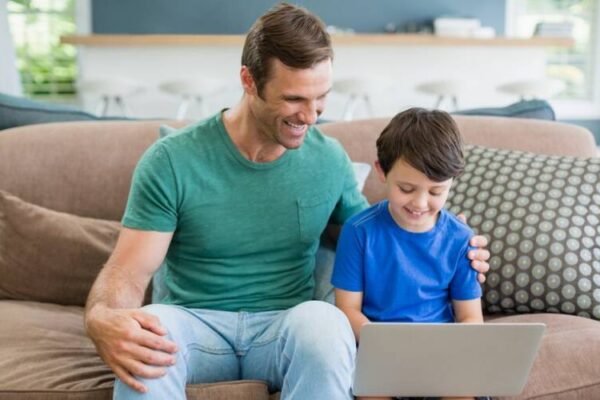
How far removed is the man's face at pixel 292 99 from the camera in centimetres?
170

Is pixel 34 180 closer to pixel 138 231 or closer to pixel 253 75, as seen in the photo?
pixel 138 231

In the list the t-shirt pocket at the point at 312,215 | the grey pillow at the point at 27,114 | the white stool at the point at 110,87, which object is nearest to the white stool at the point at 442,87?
the white stool at the point at 110,87

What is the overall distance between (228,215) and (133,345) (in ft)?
1.42

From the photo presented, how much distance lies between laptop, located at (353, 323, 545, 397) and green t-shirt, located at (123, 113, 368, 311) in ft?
1.28

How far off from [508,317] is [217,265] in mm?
684

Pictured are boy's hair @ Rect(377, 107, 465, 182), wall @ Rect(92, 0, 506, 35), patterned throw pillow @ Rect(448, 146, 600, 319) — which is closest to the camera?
boy's hair @ Rect(377, 107, 465, 182)

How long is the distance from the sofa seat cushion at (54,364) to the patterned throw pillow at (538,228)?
680mm

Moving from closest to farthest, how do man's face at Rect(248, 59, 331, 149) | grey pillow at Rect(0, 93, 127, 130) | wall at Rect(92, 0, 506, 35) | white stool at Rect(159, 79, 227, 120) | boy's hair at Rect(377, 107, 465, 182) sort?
boy's hair at Rect(377, 107, 465, 182) < man's face at Rect(248, 59, 331, 149) < grey pillow at Rect(0, 93, 127, 130) < white stool at Rect(159, 79, 227, 120) < wall at Rect(92, 0, 506, 35)

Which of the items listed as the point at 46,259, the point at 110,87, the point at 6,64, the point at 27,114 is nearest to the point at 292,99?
the point at 46,259

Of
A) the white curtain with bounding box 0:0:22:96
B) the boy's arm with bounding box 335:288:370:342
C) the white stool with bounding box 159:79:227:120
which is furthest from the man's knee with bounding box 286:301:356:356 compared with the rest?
the white curtain with bounding box 0:0:22:96

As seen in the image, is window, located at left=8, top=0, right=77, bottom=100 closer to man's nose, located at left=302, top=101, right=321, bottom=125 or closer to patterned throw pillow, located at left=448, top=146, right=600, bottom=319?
patterned throw pillow, located at left=448, top=146, right=600, bottom=319

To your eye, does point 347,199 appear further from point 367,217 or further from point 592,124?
point 592,124

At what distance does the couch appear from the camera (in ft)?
5.48

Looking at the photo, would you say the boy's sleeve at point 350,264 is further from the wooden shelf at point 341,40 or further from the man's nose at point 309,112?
the wooden shelf at point 341,40
